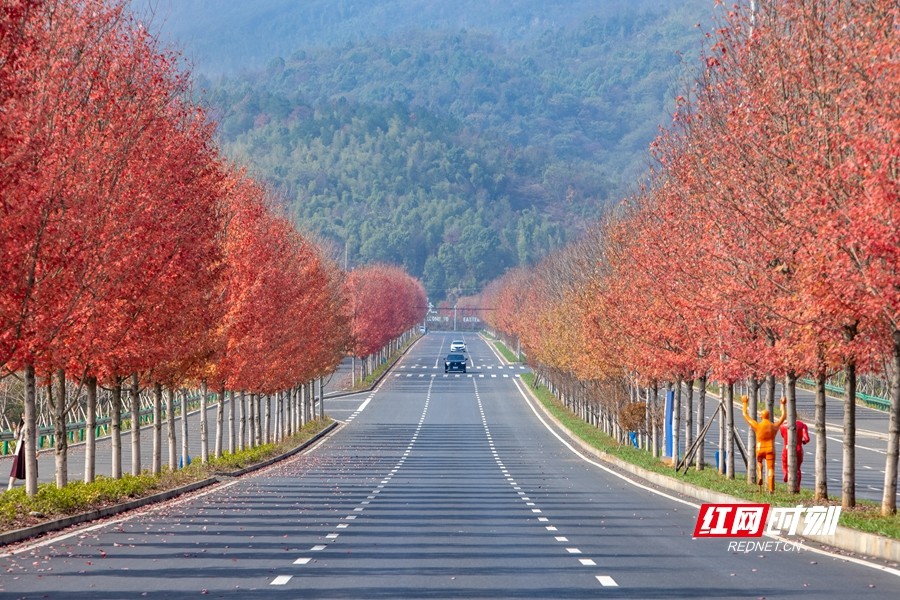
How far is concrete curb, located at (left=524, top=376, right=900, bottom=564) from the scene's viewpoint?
19250mm

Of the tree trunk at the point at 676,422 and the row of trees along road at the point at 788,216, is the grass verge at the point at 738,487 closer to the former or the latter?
the tree trunk at the point at 676,422

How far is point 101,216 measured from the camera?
2603cm

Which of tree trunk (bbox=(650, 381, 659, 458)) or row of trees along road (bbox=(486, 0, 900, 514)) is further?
tree trunk (bbox=(650, 381, 659, 458))

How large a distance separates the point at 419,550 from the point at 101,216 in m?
10.1

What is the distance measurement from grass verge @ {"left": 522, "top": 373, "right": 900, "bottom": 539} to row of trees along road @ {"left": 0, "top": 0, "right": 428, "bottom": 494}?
1278 cm

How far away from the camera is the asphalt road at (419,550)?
14984 millimetres

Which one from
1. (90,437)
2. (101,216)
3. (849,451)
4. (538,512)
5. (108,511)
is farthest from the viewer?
(90,437)

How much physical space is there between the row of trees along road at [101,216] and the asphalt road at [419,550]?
3373 mm

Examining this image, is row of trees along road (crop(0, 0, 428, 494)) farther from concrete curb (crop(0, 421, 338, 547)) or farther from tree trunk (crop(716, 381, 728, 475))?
tree trunk (crop(716, 381, 728, 475))

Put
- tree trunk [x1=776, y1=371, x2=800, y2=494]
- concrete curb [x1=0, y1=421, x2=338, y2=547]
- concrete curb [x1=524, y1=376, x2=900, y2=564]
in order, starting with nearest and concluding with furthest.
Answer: concrete curb [x1=524, y1=376, x2=900, y2=564], concrete curb [x1=0, y1=421, x2=338, y2=547], tree trunk [x1=776, y1=371, x2=800, y2=494]

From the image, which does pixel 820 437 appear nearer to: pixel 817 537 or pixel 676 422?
pixel 817 537

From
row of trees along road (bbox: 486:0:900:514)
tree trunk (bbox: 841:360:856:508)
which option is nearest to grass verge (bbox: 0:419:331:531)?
row of trees along road (bbox: 486:0:900:514)

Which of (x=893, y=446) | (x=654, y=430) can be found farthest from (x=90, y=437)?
(x=654, y=430)

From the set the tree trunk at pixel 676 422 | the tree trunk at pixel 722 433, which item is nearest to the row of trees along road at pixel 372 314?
the tree trunk at pixel 676 422
